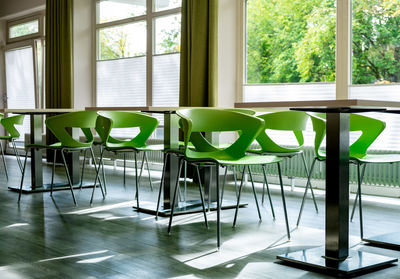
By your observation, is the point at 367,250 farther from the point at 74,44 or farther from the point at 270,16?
the point at 74,44

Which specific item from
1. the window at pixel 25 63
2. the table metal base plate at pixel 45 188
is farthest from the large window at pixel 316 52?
the window at pixel 25 63

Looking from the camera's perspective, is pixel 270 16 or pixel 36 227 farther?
pixel 270 16

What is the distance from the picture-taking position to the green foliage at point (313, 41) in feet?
17.0

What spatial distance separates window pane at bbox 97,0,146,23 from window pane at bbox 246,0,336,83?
2.16m

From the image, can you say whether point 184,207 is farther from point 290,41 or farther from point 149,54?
point 149,54

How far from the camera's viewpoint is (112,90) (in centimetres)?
870

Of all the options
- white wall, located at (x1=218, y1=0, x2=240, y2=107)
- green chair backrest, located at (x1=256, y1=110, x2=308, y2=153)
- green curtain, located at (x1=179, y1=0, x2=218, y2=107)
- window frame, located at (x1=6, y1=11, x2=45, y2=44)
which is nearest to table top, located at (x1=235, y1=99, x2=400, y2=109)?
green chair backrest, located at (x1=256, y1=110, x2=308, y2=153)

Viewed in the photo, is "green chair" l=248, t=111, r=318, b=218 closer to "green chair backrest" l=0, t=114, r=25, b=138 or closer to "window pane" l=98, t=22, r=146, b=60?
"green chair backrest" l=0, t=114, r=25, b=138

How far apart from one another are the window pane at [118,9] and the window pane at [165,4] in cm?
30

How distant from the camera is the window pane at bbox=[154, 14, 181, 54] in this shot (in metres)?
7.39

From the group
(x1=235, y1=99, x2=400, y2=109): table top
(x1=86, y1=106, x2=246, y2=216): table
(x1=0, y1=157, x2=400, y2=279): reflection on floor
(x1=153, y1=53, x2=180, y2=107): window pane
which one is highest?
(x1=153, y1=53, x2=180, y2=107): window pane

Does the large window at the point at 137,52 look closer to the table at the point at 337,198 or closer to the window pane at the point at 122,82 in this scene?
the window pane at the point at 122,82

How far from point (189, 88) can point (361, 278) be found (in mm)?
4158

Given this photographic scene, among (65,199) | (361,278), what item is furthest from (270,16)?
(361,278)
